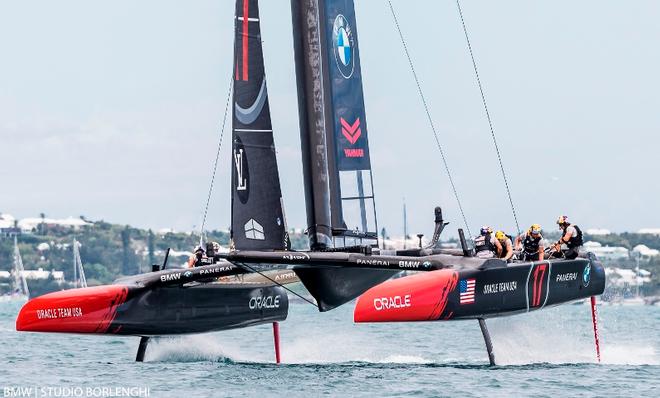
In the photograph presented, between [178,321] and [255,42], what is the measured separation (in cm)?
362

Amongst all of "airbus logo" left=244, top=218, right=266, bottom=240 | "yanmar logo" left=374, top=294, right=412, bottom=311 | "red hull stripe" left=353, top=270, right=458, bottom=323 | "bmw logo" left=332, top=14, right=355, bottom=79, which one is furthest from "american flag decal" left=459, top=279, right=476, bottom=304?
"bmw logo" left=332, top=14, right=355, bottom=79

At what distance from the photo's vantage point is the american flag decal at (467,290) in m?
15.5

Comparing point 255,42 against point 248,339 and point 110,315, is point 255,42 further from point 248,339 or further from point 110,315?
point 248,339

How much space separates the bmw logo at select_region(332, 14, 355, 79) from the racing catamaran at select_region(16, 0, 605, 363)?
2 cm

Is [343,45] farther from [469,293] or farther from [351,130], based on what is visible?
[469,293]

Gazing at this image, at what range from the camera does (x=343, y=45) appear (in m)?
17.6

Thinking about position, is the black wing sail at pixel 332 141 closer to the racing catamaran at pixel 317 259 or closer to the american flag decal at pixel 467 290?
the racing catamaran at pixel 317 259

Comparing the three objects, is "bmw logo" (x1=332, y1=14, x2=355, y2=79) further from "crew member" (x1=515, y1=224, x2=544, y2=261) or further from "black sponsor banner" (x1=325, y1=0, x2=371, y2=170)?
"crew member" (x1=515, y1=224, x2=544, y2=261)

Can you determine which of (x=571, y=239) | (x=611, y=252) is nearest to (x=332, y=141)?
(x=571, y=239)

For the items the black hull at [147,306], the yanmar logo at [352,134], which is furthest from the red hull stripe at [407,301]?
the yanmar logo at [352,134]

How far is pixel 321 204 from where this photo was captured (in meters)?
16.2

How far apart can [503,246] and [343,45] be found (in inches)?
120

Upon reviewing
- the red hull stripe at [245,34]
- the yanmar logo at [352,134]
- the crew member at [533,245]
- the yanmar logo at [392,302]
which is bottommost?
the yanmar logo at [392,302]

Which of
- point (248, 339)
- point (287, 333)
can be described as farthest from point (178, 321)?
point (287, 333)
